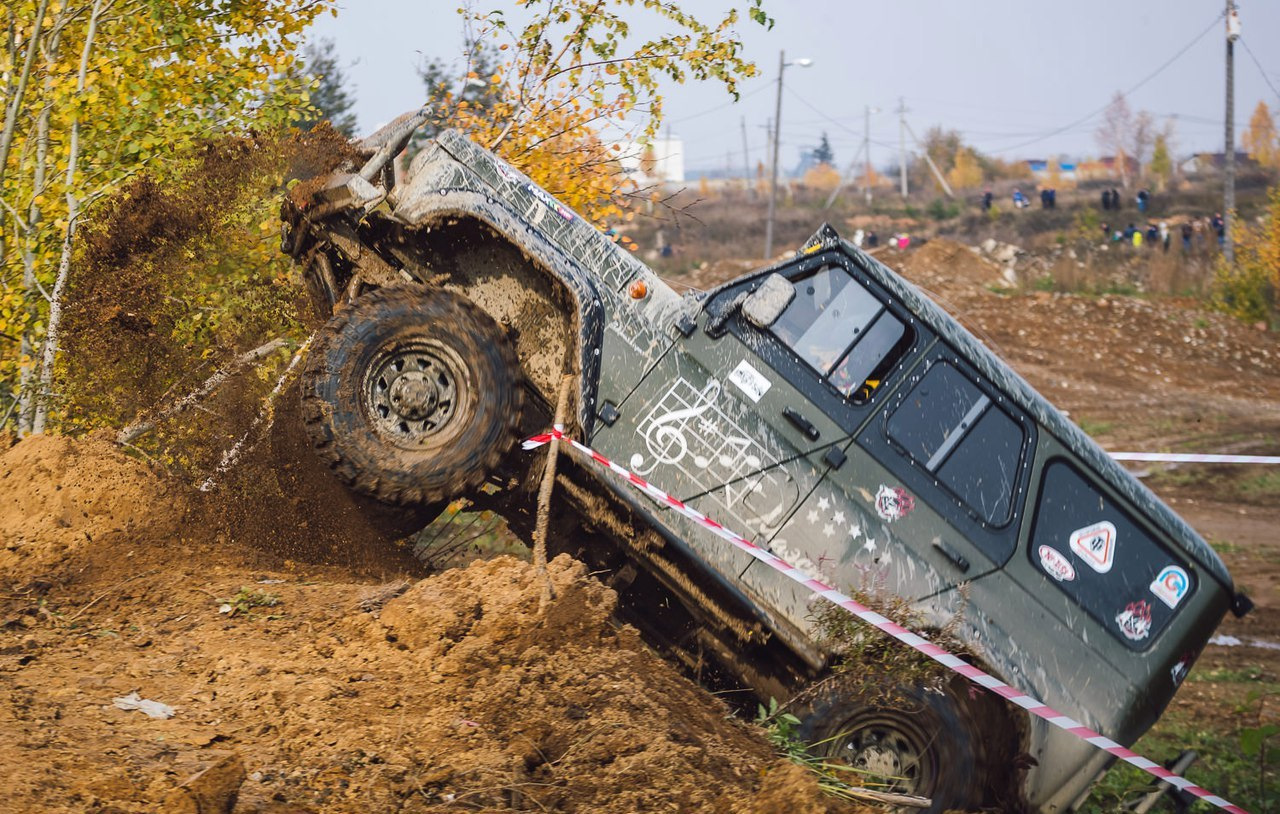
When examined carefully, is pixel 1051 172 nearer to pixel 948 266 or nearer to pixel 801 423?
pixel 948 266

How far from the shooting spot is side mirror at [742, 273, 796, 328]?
530 centimetres

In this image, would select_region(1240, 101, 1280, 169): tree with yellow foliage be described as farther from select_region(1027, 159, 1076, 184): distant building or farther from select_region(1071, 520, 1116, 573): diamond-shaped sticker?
select_region(1071, 520, 1116, 573): diamond-shaped sticker

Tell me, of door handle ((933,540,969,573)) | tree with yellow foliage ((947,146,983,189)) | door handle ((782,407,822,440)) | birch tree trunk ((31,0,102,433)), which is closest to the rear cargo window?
door handle ((933,540,969,573))

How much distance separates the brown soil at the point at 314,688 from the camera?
3.63m

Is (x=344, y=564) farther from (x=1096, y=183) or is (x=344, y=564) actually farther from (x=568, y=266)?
(x=1096, y=183)

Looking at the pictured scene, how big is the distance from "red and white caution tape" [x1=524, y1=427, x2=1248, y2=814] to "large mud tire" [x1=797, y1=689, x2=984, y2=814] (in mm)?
219

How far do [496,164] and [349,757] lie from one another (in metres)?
3.04

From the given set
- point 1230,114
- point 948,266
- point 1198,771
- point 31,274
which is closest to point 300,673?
point 31,274

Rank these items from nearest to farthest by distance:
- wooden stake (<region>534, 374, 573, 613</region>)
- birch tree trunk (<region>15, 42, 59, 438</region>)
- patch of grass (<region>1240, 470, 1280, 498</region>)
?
wooden stake (<region>534, 374, 573, 613</region>) → birch tree trunk (<region>15, 42, 59, 438</region>) → patch of grass (<region>1240, 470, 1280, 498</region>)

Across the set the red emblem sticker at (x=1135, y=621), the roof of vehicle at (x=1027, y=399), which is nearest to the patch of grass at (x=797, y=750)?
the red emblem sticker at (x=1135, y=621)

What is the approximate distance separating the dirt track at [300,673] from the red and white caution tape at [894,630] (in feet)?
1.81

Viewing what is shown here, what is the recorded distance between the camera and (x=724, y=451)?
17.2ft

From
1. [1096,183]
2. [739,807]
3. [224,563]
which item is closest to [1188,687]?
[739,807]

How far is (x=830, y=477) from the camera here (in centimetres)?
520
